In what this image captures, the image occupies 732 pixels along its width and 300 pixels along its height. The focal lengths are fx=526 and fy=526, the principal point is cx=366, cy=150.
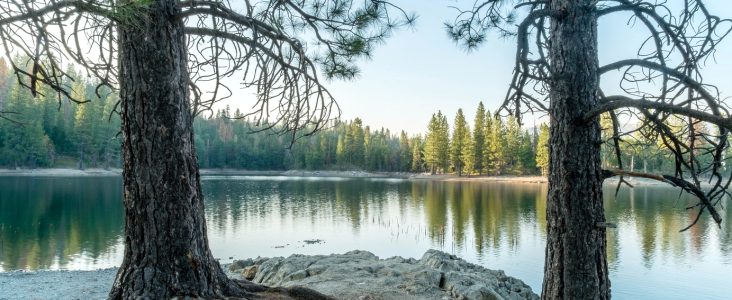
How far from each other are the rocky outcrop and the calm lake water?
283 centimetres

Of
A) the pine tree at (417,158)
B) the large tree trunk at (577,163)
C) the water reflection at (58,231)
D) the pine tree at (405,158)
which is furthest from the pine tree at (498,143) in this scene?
the large tree trunk at (577,163)

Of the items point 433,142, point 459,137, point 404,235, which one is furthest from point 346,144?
point 404,235

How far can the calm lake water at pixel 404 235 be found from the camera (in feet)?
42.3

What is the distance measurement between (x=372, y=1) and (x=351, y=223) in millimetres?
16568

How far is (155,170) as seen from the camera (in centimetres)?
361

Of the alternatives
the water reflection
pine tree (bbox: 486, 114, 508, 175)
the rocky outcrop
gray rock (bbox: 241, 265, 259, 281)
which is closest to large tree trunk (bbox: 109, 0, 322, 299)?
the rocky outcrop

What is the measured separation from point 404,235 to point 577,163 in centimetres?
1528

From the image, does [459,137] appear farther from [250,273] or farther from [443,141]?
[250,273]

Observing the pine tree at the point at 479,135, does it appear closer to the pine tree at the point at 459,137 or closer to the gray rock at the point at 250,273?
the pine tree at the point at 459,137

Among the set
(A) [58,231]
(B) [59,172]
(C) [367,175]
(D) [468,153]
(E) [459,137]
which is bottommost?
(A) [58,231]

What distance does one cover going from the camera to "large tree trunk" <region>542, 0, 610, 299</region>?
3.34 m

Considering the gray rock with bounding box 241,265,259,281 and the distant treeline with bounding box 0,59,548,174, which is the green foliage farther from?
the gray rock with bounding box 241,265,259,281

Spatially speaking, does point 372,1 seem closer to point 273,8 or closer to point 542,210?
point 273,8

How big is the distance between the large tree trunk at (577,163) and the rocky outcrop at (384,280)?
2.38m
